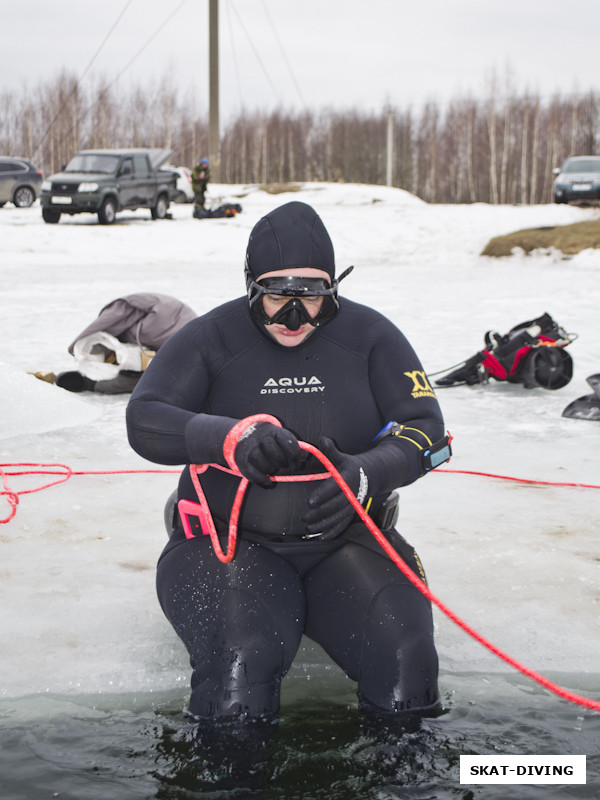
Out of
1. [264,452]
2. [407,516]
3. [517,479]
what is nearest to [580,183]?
[517,479]

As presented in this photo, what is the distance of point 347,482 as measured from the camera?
7.12ft

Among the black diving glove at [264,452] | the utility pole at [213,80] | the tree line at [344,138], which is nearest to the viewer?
the black diving glove at [264,452]

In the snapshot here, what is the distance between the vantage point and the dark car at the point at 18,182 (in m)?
22.4

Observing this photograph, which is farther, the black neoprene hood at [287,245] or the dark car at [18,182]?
the dark car at [18,182]

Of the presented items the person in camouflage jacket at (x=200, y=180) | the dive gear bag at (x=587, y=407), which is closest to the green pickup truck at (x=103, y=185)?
the person in camouflage jacket at (x=200, y=180)

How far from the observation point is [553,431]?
5.45 meters

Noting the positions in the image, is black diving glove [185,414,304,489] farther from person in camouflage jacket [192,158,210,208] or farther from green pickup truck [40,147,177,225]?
person in camouflage jacket [192,158,210,208]

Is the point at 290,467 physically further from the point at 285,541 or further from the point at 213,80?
the point at 213,80

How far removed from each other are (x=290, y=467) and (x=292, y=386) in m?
0.40

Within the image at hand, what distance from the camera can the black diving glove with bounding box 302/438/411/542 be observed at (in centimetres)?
216

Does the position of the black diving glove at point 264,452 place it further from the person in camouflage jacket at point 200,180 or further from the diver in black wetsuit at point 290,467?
the person in camouflage jacket at point 200,180

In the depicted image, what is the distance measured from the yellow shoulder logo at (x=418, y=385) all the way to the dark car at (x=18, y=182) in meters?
21.8

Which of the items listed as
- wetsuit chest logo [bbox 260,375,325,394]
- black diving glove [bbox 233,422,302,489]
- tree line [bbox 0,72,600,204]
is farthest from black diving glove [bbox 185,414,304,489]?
tree line [bbox 0,72,600,204]

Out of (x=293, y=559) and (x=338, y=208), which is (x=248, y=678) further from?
(x=338, y=208)
